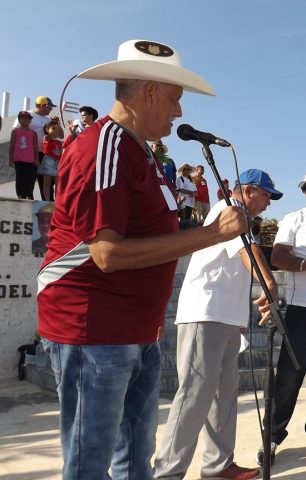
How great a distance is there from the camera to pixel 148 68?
209cm

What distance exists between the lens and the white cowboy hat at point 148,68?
2.09m

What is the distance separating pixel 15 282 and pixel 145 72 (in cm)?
636

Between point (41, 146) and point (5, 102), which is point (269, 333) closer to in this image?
point (41, 146)

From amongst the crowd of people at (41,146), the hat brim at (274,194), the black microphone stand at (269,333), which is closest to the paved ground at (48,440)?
the black microphone stand at (269,333)

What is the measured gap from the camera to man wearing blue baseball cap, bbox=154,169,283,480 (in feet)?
11.6

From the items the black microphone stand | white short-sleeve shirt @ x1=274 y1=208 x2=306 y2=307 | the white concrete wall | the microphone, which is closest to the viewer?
the black microphone stand

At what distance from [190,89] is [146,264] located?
83cm

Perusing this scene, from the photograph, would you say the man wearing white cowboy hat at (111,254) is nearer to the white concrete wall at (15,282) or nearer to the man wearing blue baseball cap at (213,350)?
the man wearing blue baseball cap at (213,350)

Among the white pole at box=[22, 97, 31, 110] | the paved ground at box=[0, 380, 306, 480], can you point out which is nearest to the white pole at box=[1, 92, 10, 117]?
the white pole at box=[22, 97, 31, 110]

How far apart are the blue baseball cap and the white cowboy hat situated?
5.17 feet

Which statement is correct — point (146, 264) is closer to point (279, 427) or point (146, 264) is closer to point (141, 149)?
point (141, 149)

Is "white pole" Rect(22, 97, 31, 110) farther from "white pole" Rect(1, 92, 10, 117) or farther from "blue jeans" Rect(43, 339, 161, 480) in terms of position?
"blue jeans" Rect(43, 339, 161, 480)

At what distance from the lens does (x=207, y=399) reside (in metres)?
3.56

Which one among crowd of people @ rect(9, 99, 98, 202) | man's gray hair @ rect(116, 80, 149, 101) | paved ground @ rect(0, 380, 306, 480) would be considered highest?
crowd of people @ rect(9, 99, 98, 202)
